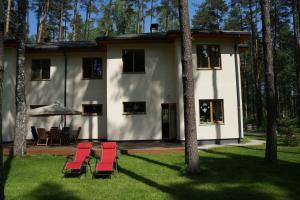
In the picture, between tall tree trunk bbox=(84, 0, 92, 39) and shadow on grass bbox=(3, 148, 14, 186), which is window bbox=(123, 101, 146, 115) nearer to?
shadow on grass bbox=(3, 148, 14, 186)

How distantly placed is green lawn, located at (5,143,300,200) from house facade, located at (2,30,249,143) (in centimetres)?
477

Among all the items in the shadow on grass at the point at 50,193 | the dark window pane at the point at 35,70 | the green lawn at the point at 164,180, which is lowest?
the shadow on grass at the point at 50,193

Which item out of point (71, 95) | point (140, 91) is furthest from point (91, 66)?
point (140, 91)

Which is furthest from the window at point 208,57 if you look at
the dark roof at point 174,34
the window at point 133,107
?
the window at point 133,107

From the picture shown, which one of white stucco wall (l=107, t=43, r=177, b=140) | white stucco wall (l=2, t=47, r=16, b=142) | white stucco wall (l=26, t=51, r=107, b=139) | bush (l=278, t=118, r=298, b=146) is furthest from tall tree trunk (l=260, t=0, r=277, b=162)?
white stucco wall (l=2, t=47, r=16, b=142)

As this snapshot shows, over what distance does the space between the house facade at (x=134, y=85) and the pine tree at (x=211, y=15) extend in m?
21.1

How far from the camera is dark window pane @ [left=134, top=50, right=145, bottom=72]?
55.5 feet

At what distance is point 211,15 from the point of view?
3666 centimetres

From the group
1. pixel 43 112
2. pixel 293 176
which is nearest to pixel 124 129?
pixel 43 112

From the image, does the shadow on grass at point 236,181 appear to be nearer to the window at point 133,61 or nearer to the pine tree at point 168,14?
the window at point 133,61

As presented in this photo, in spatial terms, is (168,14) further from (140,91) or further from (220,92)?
(220,92)

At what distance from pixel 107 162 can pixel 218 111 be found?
27.9ft

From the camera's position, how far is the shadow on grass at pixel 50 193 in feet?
22.4

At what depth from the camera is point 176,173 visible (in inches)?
361
